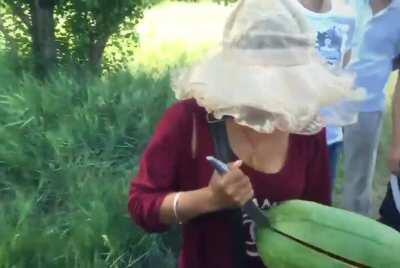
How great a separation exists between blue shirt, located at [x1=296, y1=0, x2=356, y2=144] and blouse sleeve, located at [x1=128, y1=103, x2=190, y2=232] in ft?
4.81

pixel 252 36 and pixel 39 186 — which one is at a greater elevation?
pixel 252 36

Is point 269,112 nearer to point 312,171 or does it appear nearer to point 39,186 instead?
point 312,171

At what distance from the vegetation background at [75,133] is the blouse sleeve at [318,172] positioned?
1304 mm

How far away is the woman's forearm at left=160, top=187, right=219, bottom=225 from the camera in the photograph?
192 cm

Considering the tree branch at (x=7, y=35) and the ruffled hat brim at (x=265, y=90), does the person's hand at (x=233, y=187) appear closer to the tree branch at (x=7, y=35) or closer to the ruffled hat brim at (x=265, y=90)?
the ruffled hat brim at (x=265, y=90)

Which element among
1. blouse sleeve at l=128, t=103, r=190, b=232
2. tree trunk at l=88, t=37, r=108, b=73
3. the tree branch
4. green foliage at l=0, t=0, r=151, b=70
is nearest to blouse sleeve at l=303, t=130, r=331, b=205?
blouse sleeve at l=128, t=103, r=190, b=232

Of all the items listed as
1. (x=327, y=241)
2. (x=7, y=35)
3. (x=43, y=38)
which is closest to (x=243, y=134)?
(x=327, y=241)

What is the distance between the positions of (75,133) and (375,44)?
5.08 feet

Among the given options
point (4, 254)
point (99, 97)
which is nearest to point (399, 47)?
point (99, 97)

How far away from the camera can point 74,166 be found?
4098mm

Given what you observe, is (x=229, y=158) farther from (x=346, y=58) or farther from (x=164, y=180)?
(x=346, y=58)

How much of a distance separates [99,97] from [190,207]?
2807 millimetres

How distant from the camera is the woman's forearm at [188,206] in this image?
192cm

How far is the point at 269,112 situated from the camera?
1.91 m
